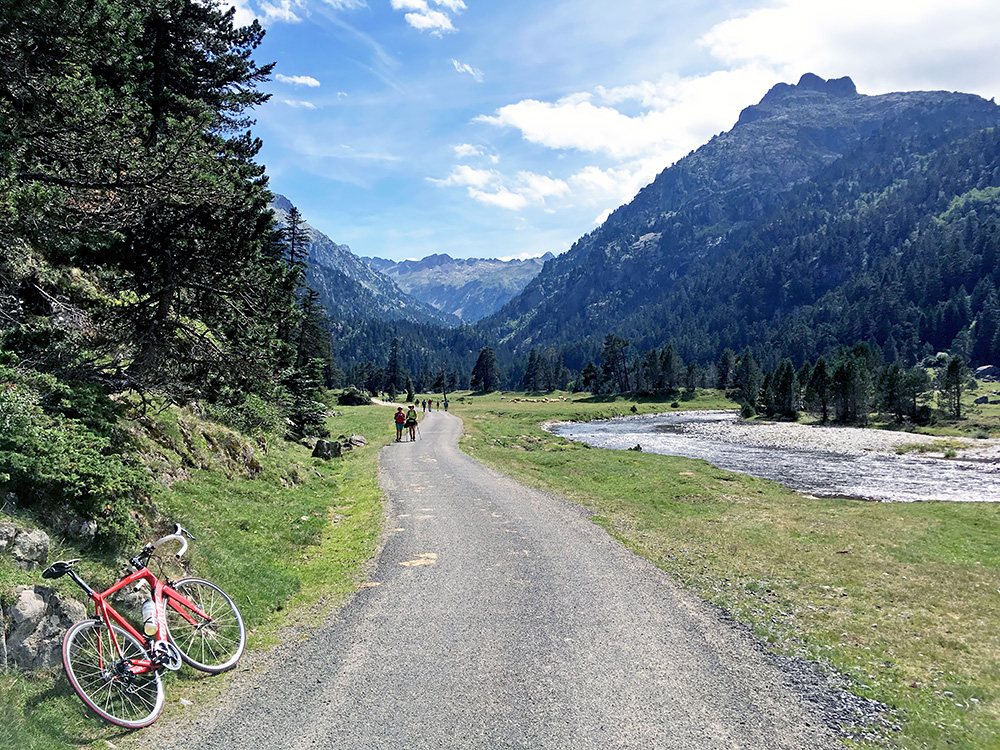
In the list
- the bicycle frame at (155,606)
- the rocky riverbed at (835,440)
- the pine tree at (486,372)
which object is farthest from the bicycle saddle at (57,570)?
the pine tree at (486,372)

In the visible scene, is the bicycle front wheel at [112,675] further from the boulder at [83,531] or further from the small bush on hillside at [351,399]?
the small bush on hillside at [351,399]

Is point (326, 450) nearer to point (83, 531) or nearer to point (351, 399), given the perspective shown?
point (83, 531)

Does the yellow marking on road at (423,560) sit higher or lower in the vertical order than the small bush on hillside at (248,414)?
lower

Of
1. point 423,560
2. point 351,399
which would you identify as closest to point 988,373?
point 351,399

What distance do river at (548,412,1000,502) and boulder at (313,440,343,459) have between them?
1234 inches

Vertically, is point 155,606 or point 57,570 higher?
point 57,570

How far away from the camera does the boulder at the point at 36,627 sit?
6.16 metres

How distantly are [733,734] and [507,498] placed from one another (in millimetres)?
14911

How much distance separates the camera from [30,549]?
283 inches

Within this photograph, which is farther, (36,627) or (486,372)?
(486,372)

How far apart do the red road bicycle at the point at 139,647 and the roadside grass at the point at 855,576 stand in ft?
30.6

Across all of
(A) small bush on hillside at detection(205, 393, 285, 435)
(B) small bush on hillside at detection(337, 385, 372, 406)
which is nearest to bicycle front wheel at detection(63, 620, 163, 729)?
(A) small bush on hillside at detection(205, 393, 285, 435)

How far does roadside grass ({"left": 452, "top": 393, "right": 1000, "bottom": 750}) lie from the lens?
7.95 meters

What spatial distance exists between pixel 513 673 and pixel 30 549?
7.33m
